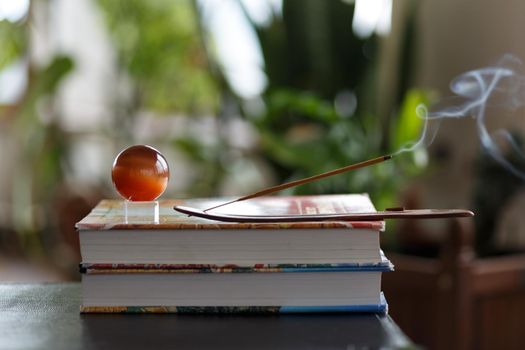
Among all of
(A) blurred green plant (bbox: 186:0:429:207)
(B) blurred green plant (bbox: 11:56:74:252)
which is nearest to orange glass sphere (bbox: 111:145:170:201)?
(A) blurred green plant (bbox: 186:0:429:207)

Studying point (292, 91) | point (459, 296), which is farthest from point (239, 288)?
point (292, 91)

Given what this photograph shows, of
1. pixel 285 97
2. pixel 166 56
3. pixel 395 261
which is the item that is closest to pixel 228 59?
pixel 166 56

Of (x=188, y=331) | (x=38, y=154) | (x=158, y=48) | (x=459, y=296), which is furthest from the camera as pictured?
(x=158, y=48)

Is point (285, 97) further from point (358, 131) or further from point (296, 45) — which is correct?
point (296, 45)

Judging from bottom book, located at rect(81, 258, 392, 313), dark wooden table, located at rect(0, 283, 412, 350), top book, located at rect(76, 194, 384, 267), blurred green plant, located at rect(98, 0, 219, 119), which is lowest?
dark wooden table, located at rect(0, 283, 412, 350)

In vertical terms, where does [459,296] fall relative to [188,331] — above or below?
below

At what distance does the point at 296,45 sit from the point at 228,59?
64 centimetres

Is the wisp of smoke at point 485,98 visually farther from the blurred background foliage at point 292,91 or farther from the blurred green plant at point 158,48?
the blurred green plant at point 158,48

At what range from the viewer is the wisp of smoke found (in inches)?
31.2

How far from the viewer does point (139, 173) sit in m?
0.64

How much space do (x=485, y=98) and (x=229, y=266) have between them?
0.36 meters

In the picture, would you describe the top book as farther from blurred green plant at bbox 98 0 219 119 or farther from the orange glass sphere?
blurred green plant at bbox 98 0 219 119

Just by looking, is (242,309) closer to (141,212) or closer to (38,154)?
(141,212)

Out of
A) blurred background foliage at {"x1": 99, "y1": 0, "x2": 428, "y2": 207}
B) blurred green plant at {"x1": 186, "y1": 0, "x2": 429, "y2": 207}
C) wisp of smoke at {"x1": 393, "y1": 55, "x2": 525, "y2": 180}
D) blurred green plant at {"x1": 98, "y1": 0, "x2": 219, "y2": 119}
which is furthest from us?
blurred green plant at {"x1": 98, "y1": 0, "x2": 219, "y2": 119}
